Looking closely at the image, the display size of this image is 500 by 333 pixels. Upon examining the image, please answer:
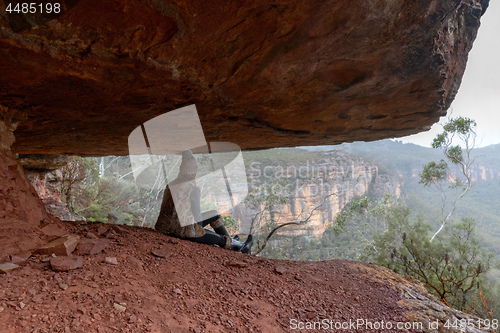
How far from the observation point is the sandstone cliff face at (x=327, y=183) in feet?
75.8

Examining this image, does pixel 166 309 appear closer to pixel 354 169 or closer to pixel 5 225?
pixel 5 225

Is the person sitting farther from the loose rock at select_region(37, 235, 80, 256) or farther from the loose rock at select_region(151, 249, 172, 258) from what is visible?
the loose rock at select_region(37, 235, 80, 256)

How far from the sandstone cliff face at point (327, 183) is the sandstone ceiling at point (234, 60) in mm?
17347

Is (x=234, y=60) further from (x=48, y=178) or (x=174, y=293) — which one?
(x=48, y=178)

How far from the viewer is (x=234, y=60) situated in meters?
2.29

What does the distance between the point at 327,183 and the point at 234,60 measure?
86.5ft

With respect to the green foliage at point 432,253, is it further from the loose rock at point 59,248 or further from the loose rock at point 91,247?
the loose rock at point 59,248

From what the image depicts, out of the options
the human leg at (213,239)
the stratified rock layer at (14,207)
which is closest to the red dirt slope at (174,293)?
the stratified rock layer at (14,207)

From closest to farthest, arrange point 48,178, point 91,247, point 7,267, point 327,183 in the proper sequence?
point 7,267, point 91,247, point 48,178, point 327,183

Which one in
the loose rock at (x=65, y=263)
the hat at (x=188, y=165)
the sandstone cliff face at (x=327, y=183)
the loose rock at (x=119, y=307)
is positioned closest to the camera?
the loose rock at (x=119, y=307)

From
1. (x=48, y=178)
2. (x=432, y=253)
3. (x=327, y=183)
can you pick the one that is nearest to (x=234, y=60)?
(x=432, y=253)

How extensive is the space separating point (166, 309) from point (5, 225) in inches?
65.9

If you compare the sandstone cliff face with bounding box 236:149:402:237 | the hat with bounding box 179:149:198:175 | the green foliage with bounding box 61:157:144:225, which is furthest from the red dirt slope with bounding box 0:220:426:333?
the sandstone cliff face with bounding box 236:149:402:237

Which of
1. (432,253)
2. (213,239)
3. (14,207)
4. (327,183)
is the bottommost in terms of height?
(432,253)
